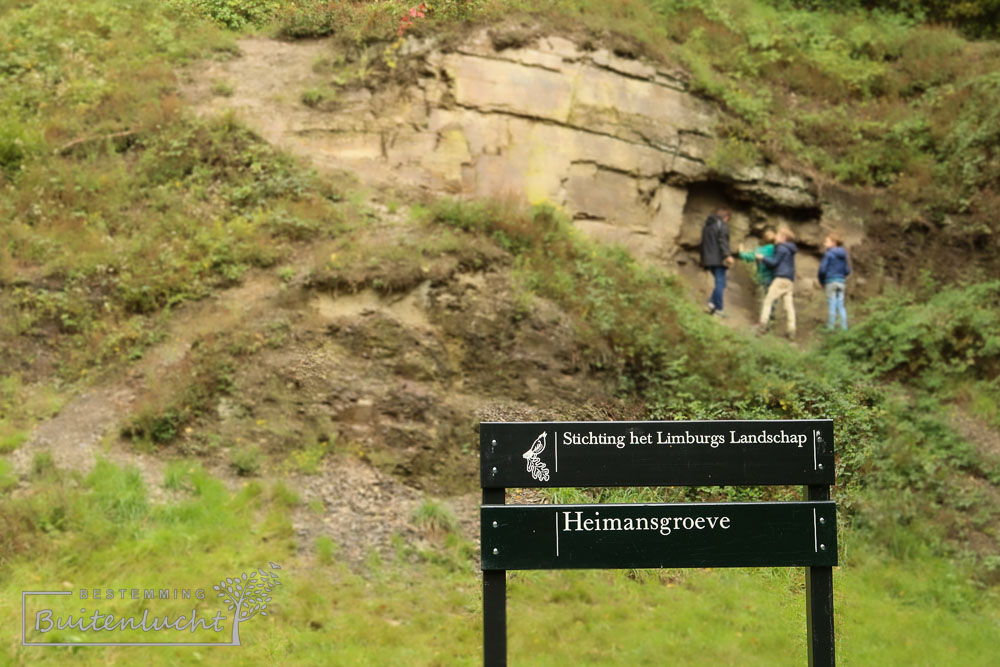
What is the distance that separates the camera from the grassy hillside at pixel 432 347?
28.9 feet

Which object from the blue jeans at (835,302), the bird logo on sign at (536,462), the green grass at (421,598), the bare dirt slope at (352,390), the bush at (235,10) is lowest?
the green grass at (421,598)

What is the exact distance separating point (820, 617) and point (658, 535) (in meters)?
1.05

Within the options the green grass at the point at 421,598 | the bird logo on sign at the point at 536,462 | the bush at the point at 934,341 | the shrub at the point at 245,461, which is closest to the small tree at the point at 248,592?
the green grass at the point at 421,598

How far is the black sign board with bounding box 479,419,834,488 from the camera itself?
5473mm

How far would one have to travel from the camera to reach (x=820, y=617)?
552 centimetres

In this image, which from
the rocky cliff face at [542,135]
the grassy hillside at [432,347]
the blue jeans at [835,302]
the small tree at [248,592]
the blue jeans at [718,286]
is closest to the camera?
the small tree at [248,592]

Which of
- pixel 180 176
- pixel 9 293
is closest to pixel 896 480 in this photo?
pixel 180 176

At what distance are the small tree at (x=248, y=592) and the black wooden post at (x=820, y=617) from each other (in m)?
4.89

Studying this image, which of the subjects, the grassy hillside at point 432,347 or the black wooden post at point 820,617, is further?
the grassy hillside at point 432,347

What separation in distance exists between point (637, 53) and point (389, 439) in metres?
8.98

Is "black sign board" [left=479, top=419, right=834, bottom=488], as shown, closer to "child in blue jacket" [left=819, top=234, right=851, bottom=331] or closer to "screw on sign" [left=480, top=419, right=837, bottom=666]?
"screw on sign" [left=480, top=419, right=837, bottom=666]

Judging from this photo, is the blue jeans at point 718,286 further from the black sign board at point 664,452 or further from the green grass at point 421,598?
the black sign board at point 664,452

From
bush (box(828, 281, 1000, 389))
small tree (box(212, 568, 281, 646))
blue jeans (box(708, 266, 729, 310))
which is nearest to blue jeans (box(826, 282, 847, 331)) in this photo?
bush (box(828, 281, 1000, 389))

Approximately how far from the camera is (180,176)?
14.3 metres
